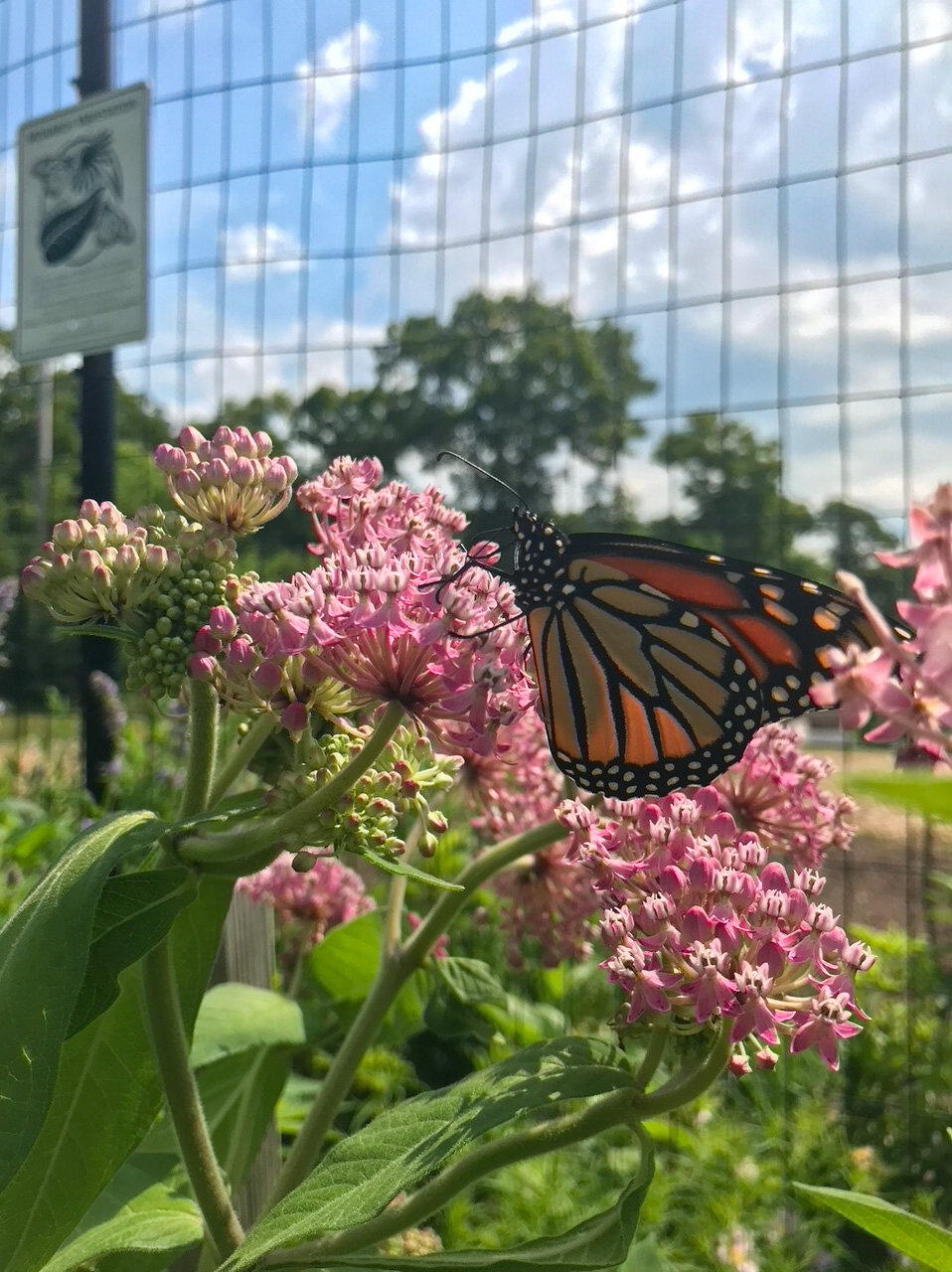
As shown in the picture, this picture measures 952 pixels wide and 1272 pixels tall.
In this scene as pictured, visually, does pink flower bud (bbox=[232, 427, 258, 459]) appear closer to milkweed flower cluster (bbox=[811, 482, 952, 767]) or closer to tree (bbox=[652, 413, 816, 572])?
milkweed flower cluster (bbox=[811, 482, 952, 767])

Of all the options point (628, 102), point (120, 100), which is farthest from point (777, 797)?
point (120, 100)

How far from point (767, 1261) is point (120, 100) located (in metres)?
3.27

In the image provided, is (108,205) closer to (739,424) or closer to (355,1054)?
(739,424)

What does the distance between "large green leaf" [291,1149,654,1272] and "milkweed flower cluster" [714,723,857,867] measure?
36 cm

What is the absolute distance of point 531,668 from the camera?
3.34 feet

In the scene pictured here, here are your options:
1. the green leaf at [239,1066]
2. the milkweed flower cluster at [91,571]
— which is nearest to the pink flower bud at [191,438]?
the milkweed flower cluster at [91,571]

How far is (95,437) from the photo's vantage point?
3.35m

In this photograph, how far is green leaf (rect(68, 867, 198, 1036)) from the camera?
0.78 metres

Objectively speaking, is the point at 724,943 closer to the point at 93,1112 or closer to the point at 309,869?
the point at 309,869

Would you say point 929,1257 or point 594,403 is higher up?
point 594,403

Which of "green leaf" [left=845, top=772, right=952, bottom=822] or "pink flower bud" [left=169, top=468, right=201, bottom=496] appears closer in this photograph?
"green leaf" [left=845, top=772, right=952, bottom=822]

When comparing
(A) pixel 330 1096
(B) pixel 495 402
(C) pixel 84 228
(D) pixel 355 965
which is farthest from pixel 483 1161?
(B) pixel 495 402

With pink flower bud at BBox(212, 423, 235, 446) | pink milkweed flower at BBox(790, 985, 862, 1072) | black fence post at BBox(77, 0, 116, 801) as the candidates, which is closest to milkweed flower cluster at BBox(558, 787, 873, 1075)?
pink milkweed flower at BBox(790, 985, 862, 1072)

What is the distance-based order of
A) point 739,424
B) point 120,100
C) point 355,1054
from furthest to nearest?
point 739,424, point 120,100, point 355,1054
